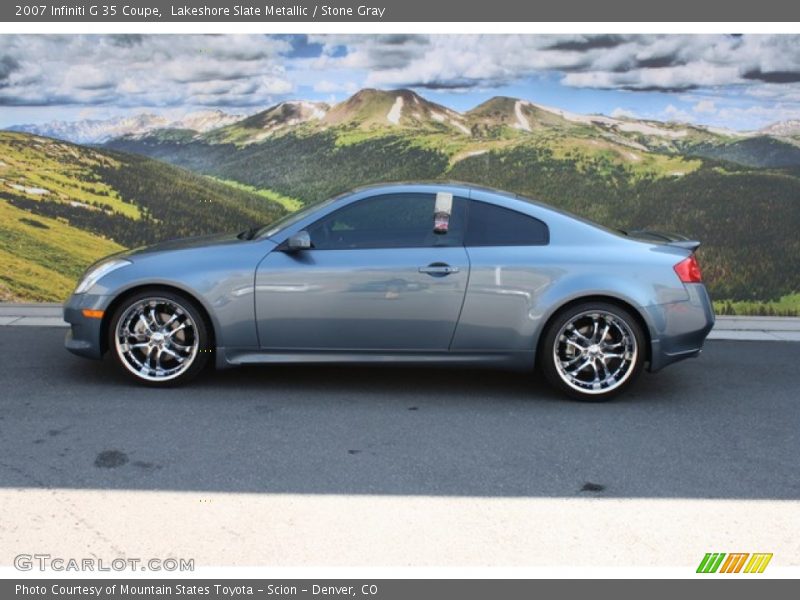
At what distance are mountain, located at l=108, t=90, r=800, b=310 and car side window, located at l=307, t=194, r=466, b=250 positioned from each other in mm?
4410

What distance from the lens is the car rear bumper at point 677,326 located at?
6.43 metres

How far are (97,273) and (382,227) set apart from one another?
1.90 metres

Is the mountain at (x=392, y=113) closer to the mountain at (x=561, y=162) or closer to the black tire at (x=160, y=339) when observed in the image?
the mountain at (x=561, y=162)

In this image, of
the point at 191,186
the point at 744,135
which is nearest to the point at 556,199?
the point at 744,135

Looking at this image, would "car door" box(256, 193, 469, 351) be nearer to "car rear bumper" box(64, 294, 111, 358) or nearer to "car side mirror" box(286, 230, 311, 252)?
"car side mirror" box(286, 230, 311, 252)

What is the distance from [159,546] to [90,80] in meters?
7.63

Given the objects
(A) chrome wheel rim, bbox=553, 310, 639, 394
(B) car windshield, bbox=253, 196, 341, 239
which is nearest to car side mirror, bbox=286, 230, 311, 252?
(B) car windshield, bbox=253, 196, 341, 239

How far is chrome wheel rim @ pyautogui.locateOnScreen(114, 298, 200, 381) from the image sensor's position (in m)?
6.52

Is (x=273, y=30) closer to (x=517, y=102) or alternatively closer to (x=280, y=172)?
(x=280, y=172)

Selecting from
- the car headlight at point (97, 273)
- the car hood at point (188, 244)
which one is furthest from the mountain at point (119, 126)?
the car headlight at point (97, 273)

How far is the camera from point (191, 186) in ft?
36.2

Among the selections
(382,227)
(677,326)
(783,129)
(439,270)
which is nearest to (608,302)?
(677,326)

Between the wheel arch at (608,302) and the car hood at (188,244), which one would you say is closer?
the wheel arch at (608,302)

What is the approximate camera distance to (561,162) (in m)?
10.9
